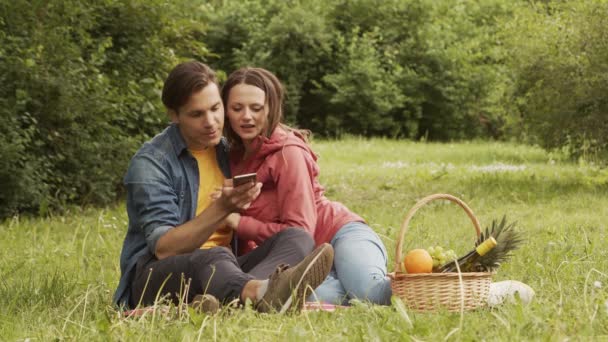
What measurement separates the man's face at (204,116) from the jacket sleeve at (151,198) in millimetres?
220

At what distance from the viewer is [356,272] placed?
447 centimetres

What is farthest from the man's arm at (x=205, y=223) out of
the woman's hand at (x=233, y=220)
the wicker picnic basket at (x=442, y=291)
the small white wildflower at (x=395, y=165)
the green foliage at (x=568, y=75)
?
the small white wildflower at (x=395, y=165)

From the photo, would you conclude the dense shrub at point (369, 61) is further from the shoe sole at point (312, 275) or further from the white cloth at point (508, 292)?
the shoe sole at point (312, 275)

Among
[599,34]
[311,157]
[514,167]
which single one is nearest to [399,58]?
[514,167]

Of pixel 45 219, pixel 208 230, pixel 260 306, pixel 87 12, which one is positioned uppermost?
pixel 87 12

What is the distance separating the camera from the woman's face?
4504 millimetres

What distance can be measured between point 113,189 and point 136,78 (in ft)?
4.15

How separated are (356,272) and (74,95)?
4852 millimetres

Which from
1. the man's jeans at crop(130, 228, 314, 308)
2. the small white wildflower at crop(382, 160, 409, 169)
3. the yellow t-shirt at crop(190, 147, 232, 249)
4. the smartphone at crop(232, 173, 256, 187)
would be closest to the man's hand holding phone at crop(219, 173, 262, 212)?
the smartphone at crop(232, 173, 256, 187)

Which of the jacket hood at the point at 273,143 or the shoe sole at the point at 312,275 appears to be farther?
the jacket hood at the point at 273,143

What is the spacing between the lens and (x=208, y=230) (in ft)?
13.3

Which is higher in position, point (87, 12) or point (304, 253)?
point (87, 12)

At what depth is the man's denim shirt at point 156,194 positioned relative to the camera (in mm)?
4215

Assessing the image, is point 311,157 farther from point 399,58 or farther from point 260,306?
point 399,58
